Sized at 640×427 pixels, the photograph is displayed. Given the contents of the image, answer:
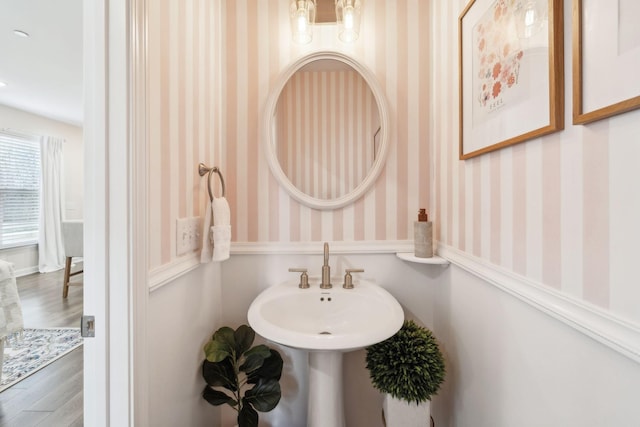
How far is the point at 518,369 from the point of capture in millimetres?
756

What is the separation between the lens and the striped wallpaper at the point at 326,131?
1.34m

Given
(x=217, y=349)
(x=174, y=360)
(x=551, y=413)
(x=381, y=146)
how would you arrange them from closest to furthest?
(x=551, y=413), (x=174, y=360), (x=217, y=349), (x=381, y=146)

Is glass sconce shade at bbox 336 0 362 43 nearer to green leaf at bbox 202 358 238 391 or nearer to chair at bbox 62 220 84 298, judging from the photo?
green leaf at bbox 202 358 238 391

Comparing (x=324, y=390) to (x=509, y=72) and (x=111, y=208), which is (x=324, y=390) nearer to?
(x=111, y=208)

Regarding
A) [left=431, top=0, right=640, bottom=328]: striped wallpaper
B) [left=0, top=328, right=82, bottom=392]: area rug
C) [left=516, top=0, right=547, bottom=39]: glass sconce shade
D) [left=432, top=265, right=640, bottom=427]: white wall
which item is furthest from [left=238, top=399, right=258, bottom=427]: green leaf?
[left=0, top=328, right=82, bottom=392]: area rug

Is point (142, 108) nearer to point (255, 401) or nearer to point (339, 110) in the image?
point (339, 110)

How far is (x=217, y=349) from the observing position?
1.10 metres

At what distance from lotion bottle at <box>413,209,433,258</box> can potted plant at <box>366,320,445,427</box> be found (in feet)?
1.16

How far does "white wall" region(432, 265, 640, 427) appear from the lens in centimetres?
52

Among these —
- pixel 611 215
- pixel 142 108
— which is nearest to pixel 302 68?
pixel 142 108

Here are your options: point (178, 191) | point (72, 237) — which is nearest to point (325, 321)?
point (178, 191)

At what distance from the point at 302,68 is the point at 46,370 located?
2.66 metres

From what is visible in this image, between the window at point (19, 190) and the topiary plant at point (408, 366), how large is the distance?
17.5ft

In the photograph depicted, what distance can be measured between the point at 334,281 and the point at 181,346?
2.19ft
